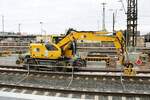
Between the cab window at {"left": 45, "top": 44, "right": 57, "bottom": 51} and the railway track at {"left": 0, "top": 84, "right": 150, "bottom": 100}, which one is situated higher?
the cab window at {"left": 45, "top": 44, "right": 57, "bottom": 51}

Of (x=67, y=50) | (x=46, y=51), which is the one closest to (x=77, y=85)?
(x=46, y=51)

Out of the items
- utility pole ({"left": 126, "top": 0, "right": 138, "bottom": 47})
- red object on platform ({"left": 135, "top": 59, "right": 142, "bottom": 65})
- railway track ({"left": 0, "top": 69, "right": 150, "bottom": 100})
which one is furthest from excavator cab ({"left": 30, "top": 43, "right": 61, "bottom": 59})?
utility pole ({"left": 126, "top": 0, "right": 138, "bottom": 47})

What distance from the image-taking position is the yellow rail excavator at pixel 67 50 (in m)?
20.4

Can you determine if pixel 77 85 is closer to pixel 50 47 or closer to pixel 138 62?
pixel 50 47

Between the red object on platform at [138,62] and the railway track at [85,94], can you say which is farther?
the red object on platform at [138,62]

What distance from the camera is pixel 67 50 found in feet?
71.1

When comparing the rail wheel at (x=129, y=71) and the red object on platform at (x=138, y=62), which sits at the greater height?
the red object on platform at (x=138, y=62)

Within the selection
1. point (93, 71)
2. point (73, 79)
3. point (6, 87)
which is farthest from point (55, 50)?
point (6, 87)

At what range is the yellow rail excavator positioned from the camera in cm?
2038

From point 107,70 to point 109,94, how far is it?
7.68 meters

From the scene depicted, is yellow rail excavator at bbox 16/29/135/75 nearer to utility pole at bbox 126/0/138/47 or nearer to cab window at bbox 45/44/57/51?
cab window at bbox 45/44/57/51

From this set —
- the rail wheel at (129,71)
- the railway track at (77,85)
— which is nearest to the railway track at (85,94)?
→ the railway track at (77,85)

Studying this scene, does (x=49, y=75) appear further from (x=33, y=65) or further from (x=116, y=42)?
(x=116, y=42)

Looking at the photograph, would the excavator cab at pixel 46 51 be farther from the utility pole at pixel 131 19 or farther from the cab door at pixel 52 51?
the utility pole at pixel 131 19
